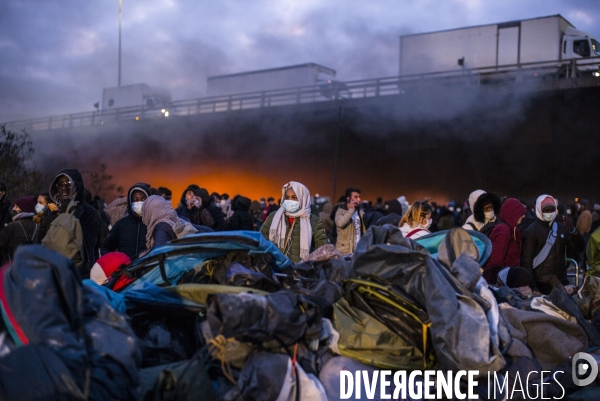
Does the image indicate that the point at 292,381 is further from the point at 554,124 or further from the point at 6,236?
the point at 554,124

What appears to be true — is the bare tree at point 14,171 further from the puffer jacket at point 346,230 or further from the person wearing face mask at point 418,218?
the person wearing face mask at point 418,218

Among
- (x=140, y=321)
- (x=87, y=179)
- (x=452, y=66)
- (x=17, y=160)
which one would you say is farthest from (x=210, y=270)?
(x=87, y=179)

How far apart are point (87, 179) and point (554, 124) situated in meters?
21.0

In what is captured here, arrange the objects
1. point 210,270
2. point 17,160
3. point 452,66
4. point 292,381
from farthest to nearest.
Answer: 1. point 452,66
2. point 17,160
3. point 210,270
4. point 292,381

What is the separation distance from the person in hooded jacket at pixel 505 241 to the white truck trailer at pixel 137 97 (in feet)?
80.2

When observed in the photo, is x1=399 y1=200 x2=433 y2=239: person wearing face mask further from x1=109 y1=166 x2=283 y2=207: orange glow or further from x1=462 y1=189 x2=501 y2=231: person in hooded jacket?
x1=109 y1=166 x2=283 y2=207: orange glow

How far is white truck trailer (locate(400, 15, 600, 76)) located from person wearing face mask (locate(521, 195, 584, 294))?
43.7ft

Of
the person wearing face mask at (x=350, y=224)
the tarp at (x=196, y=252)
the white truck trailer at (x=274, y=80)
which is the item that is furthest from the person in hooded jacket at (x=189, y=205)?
the white truck trailer at (x=274, y=80)

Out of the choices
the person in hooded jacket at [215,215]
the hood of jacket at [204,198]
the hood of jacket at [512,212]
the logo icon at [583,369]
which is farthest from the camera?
the hood of jacket at [204,198]

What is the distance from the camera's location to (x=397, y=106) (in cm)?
2039

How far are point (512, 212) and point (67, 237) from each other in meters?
4.24

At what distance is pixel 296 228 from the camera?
579 cm

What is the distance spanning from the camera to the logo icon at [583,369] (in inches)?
117

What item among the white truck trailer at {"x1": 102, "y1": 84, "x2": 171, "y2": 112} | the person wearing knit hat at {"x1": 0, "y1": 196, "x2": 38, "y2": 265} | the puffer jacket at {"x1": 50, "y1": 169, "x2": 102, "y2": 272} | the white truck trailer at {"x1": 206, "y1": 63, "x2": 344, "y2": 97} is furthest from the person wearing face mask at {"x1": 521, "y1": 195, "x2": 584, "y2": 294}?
the white truck trailer at {"x1": 102, "y1": 84, "x2": 171, "y2": 112}
